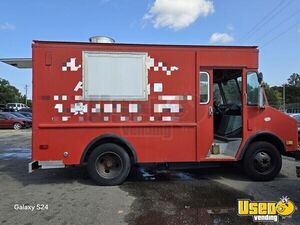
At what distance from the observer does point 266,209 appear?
5.73 metres

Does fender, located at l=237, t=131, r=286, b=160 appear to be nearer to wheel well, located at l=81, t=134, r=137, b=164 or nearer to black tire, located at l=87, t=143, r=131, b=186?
wheel well, located at l=81, t=134, r=137, b=164

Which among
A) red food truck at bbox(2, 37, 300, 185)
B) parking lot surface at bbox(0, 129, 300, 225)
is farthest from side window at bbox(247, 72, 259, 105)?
parking lot surface at bbox(0, 129, 300, 225)

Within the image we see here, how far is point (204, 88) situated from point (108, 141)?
8.26 feet

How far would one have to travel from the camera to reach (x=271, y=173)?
7.93 m

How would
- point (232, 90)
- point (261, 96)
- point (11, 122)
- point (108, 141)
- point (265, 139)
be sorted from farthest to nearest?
point (11, 122) < point (232, 90) < point (265, 139) < point (261, 96) < point (108, 141)

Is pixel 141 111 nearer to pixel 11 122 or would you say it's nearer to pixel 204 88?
pixel 204 88

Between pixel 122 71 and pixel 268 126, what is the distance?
3645 millimetres

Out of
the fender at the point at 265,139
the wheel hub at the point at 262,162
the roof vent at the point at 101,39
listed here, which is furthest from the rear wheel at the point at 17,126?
the wheel hub at the point at 262,162

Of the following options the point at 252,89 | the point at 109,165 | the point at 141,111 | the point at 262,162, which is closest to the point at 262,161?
the point at 262,162

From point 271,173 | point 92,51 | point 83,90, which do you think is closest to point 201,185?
point 271,173

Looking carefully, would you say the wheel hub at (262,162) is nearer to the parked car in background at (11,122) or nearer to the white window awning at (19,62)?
the white window awning at (19,62)

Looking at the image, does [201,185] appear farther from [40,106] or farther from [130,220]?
[40,106]

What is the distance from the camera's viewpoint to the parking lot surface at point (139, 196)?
546 cm

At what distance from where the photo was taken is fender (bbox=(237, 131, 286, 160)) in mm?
7855
